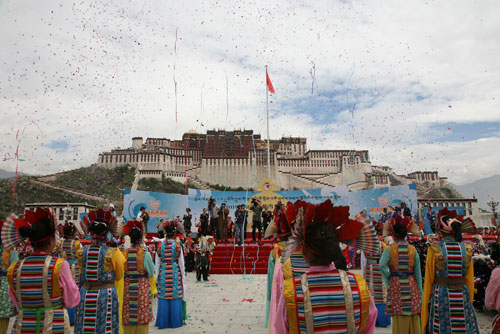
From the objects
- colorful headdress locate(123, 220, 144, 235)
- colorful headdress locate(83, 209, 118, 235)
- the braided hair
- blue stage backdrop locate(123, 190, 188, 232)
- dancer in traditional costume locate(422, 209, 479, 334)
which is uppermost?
blue stage backdrop locate(123, 190, 188, 232)

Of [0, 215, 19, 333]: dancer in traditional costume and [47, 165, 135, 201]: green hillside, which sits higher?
[47, 165, 135, 201]: green hillside

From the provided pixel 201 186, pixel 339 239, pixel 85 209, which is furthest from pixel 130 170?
pixel 339 239

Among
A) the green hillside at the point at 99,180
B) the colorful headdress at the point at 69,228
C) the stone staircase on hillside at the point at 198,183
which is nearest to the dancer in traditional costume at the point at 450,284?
the colorful headdress at the point at 69,228

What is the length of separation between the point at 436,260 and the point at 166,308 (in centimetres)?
413

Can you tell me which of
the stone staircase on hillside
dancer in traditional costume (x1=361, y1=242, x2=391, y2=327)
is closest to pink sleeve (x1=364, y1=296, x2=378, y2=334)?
dancer in traditional costume (x1=361, y1=242, x2=391, y2=327)

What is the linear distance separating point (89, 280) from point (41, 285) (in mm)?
806

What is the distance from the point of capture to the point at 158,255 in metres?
5.75

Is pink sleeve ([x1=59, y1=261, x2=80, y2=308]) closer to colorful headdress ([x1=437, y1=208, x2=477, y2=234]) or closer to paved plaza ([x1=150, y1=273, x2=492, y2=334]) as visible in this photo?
paved plaza ([x1=150, y1=273, x2=492, y2=334])

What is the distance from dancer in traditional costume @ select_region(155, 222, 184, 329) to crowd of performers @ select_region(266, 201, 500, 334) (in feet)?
5.97

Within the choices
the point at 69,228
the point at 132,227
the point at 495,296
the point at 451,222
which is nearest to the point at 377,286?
the point at 451,222

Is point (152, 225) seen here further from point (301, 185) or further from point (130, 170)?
point (130, 170)

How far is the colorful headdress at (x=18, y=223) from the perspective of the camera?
9.61 ft

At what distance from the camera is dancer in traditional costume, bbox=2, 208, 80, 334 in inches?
109

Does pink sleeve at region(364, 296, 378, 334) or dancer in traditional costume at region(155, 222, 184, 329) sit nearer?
pink sleeve at region(364, 296, 378, 334)
